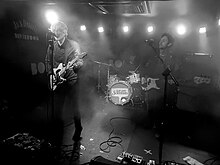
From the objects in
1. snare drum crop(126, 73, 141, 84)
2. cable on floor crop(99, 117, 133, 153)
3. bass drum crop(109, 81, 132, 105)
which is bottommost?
cable on floor crop(99, 117, 133, 153)

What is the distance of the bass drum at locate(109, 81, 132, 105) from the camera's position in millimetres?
6176

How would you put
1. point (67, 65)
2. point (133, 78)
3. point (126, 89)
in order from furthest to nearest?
point (133, 78) → point (126, 89) → point (67, 65)

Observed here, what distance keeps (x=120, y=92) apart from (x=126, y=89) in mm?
240

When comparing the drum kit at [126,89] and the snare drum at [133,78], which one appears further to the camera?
the snare drum at [133,78]

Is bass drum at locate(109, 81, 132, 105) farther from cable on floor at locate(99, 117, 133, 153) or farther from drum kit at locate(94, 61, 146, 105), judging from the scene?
cable on floor at locate(99, 117, 133, 153)

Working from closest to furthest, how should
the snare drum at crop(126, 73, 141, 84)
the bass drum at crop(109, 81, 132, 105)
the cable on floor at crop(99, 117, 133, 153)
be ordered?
the cable on floor at crop(99, 117, 133, 153) → the bass drum at crop(109, 81, 132, 105) → the snare drum at crop(126, 73, 141, 84)

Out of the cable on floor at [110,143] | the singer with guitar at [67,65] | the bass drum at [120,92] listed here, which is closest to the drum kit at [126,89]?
the bass drum at [120,92]

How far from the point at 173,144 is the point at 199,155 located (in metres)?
0.59

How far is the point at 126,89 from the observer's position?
6.20 m

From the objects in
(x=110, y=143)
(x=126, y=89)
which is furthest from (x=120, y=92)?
(x=110, y=143)

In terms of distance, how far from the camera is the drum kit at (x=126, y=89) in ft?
20.3

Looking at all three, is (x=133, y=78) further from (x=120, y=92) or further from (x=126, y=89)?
(x=120, y=92)

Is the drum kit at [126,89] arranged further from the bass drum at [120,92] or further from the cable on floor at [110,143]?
the cable on floor at [110,143]

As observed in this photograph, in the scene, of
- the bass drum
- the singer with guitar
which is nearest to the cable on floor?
the singer with guitar
